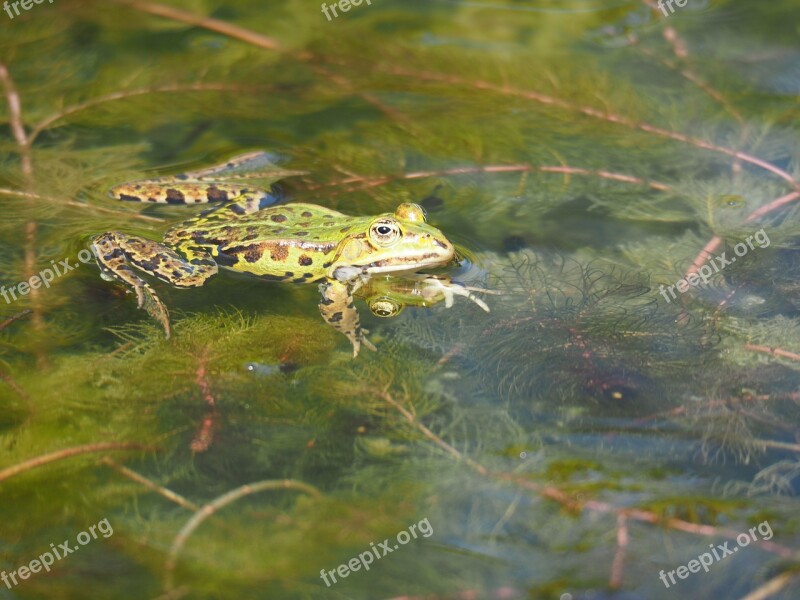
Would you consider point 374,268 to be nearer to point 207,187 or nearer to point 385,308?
point 385,308

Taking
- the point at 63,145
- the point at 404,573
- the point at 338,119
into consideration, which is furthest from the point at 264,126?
the point at 404,573

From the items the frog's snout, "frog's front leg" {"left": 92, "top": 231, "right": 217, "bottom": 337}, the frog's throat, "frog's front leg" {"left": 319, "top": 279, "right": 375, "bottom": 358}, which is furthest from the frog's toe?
the frog's snout

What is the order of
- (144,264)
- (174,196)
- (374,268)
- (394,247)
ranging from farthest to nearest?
(174,196) → (374,268) → (394,247) → (144,264)

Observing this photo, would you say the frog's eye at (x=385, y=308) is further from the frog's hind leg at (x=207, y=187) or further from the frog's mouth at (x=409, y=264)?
the frog's hind leg at (x=207, y=187)

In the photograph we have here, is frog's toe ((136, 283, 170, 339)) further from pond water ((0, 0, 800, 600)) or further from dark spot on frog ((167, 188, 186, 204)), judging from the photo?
dark spot on frog ((167, 188, 186, 204))

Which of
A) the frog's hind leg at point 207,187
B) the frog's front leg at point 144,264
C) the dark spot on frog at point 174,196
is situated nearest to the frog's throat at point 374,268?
the frog's front leg at point 144,264

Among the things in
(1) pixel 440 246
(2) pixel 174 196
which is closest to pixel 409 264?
(1) pixel 440 246

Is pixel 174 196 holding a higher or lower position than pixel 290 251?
higher

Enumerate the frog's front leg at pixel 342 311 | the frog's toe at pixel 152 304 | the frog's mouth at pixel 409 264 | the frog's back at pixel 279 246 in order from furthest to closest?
the frog's back at pixel 279 246 → the frog's mouth at pixel 409 264 → the frog's toe at pixel 152 304 → the frog's front leg at pixel 342 311
